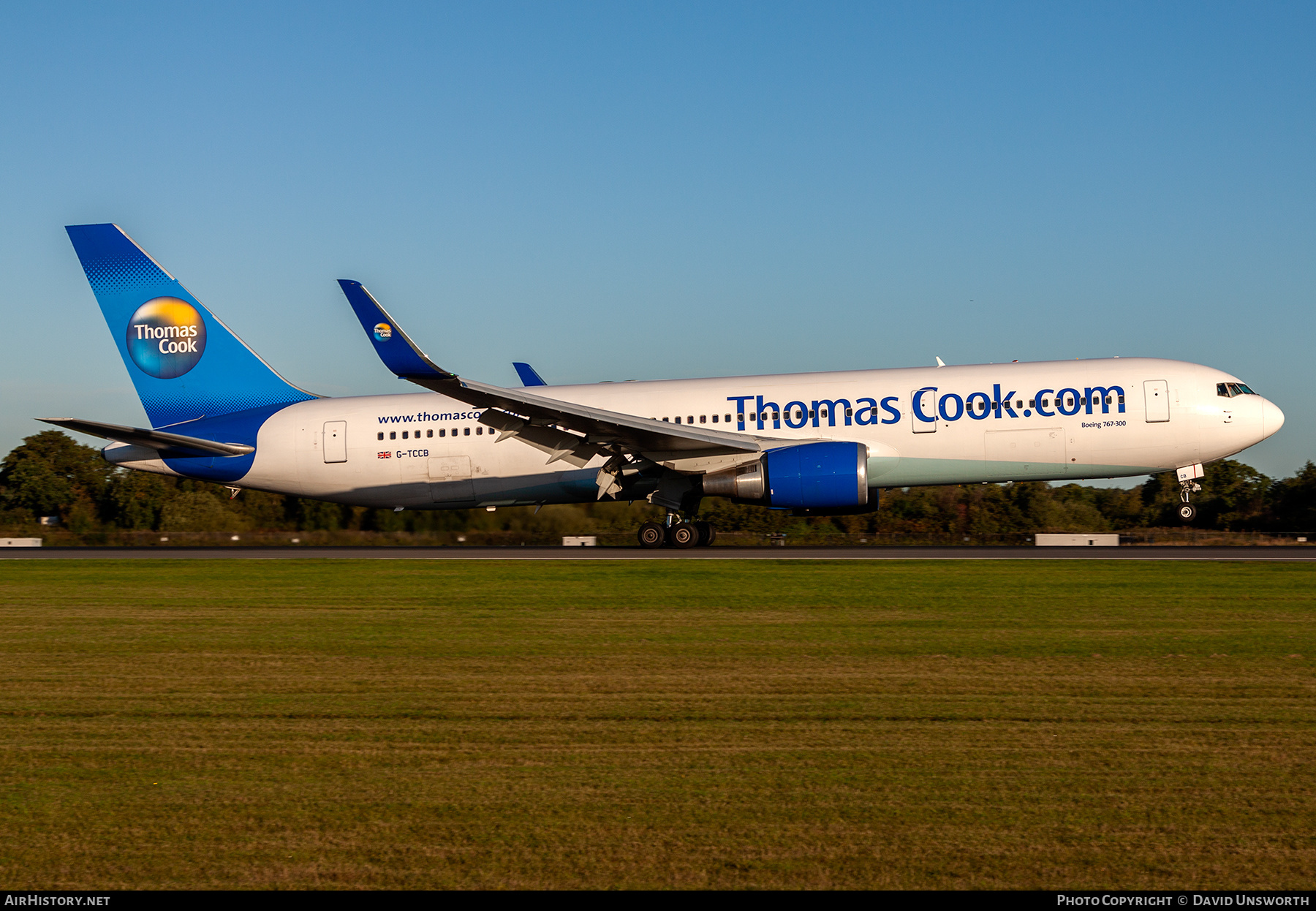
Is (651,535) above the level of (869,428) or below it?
below

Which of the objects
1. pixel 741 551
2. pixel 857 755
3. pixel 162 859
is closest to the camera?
pixel 162 859

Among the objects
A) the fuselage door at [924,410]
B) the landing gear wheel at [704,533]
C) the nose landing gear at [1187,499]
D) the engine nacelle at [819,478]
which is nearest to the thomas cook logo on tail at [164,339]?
the landing gear wheel at [704,533]

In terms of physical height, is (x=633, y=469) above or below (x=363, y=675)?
above

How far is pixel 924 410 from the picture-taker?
24016 mm

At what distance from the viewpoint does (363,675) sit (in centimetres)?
948

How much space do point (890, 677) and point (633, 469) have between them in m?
16.2

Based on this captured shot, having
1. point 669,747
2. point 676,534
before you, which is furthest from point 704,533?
point 669,747

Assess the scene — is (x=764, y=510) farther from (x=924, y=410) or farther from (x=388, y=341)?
(x=388, y=341)

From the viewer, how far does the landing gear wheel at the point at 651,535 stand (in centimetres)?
2554

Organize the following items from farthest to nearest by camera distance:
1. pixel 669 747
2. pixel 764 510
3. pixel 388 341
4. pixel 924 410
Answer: pixel 764 510 < pixel 924 410 < pixel 388 341 < pixel 669 747

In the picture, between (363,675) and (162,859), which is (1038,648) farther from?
(162,859)

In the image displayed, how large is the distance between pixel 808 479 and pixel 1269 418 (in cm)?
1027
